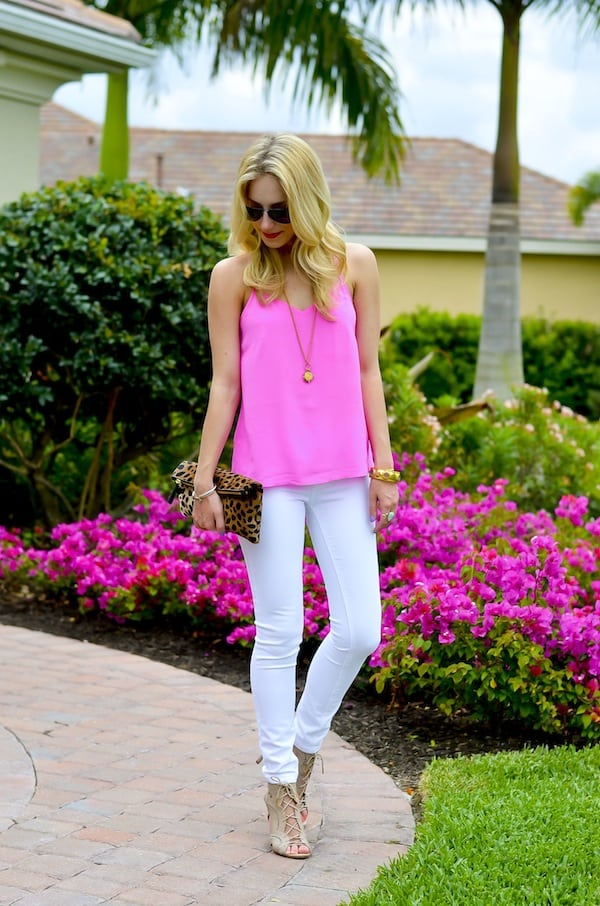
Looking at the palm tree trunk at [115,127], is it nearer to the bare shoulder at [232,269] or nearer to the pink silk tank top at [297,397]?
the bare shoulder at [232,269]

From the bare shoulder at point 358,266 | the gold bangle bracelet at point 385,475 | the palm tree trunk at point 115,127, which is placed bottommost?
the gold bangle bracelet at point 385,475

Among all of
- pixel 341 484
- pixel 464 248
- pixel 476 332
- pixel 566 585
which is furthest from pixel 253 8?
pixel 341 484

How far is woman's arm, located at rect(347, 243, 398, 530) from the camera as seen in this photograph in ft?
11.3

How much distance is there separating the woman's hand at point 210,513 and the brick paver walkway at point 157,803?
37.4 inches

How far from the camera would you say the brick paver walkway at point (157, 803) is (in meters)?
3.29

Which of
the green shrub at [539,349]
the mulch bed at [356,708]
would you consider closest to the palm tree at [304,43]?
the green shrub at [539,349]

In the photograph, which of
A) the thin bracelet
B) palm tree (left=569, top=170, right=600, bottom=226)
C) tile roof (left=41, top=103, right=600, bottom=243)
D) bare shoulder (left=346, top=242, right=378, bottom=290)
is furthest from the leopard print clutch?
palm tree (left=569, top=170, right=600, bottom=226)

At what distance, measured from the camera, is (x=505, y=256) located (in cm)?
1396

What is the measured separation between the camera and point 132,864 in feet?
11.1

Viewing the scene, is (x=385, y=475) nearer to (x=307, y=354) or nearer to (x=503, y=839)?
(x=307, y=354)

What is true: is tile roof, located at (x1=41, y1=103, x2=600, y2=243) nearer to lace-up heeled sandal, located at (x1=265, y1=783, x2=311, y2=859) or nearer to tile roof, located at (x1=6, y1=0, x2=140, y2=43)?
tile roof, located at (x1=6, y1=0, x2=140, y2=43)

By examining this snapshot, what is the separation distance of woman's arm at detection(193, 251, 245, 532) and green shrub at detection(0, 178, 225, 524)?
3.50 meters

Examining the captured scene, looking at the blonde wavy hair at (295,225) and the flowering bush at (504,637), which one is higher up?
the blonde wavy hair at (295,225)

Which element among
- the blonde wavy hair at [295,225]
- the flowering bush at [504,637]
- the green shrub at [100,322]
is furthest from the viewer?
the green shrub at [100,322]
